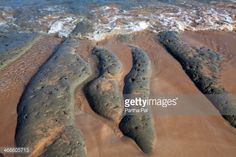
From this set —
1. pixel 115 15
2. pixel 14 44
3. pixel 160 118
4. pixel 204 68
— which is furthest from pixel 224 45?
pixel 14 44

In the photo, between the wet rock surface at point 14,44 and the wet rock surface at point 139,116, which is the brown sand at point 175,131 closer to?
the wet rock surface at point 139,116

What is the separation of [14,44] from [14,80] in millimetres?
1597

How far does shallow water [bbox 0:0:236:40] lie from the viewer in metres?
8.70

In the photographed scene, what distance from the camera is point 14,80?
6.31 m

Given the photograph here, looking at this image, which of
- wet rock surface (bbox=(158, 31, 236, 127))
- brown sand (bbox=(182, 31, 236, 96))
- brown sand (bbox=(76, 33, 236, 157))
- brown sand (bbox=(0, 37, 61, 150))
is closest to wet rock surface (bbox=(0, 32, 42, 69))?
brown sand (bbox=(0, 37, 61, 150))

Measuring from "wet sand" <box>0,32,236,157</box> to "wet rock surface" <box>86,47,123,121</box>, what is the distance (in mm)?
123

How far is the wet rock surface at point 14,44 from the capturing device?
23.1 ft

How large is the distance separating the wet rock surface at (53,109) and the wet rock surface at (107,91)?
301mm

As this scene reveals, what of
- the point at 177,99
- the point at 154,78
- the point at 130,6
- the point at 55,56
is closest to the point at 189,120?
the point at 177,99

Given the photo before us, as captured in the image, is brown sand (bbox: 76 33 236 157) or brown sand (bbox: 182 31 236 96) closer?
brown sand (bbox: 76 33 236 157)

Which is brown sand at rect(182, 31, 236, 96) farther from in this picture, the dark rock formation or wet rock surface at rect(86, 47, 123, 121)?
the dark rock formation

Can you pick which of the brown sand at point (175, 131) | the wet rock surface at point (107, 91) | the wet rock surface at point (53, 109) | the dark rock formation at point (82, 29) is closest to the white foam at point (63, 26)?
the dark rock formation at point (82, 29)

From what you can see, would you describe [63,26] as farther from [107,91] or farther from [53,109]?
[53,109]

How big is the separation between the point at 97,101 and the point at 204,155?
75.9 inches
